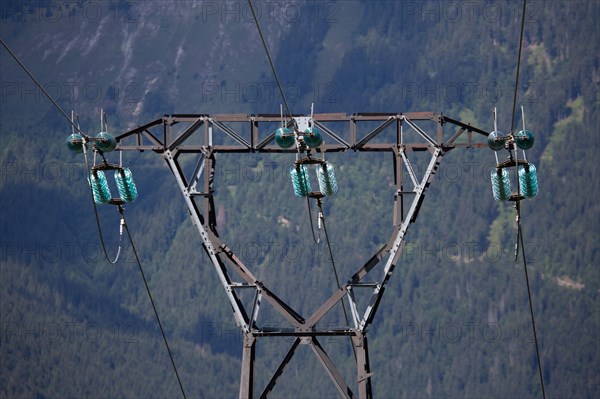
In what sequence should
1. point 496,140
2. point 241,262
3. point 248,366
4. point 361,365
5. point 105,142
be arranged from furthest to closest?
point 241,262, point 361,365, point 248,366, point 496,140, point 105,142

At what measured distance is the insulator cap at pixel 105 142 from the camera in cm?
7319

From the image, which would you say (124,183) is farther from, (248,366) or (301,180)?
(248,366)

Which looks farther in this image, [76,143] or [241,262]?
[241,262]

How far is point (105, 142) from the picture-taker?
241 ft

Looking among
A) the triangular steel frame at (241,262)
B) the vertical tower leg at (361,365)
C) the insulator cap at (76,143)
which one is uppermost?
the insulator cap at (76,143)

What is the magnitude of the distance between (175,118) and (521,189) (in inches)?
477

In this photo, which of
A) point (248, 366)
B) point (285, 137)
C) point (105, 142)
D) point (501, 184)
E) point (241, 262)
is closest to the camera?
point (285, 137)

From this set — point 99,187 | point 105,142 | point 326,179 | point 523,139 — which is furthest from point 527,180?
point 99,187

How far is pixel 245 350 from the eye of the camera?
76.0m

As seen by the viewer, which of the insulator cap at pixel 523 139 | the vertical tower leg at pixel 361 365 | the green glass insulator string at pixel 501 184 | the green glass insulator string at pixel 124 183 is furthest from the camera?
the vertical tower leg at pixel 361 365

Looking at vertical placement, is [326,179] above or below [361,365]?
above

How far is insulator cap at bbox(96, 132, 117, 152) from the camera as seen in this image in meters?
73.2

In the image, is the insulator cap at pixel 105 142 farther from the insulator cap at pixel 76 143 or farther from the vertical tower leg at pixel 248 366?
the vertical tower leg at pixel 248 366

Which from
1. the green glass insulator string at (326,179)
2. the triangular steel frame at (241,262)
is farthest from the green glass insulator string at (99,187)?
the green glass insulator string at (326,179)
